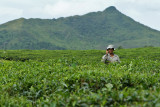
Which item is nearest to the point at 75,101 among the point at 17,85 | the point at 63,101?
the point at 63,101

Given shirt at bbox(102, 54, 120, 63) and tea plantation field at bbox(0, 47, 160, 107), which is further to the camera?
shirt at bbox(102, 54, 120, 63)

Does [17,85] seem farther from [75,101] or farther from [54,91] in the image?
[75,101]

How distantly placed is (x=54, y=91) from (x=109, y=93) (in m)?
2.10

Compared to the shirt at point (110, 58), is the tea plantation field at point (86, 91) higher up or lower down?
lower down

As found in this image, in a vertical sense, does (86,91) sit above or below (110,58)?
below

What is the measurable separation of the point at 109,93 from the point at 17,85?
3537mm

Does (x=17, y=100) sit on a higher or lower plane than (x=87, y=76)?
lower

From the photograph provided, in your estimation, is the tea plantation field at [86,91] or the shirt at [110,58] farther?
the shirt at [110,58]

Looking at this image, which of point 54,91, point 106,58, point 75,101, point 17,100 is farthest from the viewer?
point 106,58

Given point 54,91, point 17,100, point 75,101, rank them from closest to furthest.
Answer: point 75,101 < point 17,100 < point 54,91

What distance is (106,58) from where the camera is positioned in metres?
13.5

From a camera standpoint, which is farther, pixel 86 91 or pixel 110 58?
pixel 110 58

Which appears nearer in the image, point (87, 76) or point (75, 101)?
point (75, 101)

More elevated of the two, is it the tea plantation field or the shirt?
the shirt
